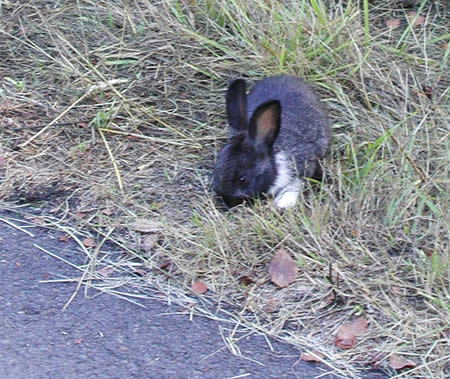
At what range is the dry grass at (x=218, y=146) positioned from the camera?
3961 millimetres

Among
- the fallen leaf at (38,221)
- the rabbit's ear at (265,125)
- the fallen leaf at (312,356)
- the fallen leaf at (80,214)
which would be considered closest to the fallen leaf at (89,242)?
the fallen leaf at (80,214)

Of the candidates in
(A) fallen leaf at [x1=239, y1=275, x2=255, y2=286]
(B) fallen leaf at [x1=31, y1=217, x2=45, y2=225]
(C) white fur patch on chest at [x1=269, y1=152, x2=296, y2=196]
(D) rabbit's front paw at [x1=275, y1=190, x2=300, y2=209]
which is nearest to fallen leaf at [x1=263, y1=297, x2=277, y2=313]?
(A) fallen leaf at [x1=239, y1=275, x2=255, y2=286]

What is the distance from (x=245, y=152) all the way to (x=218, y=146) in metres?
0.49

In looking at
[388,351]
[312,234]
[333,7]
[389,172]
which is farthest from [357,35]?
[388,351]

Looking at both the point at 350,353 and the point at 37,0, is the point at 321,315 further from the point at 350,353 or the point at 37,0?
the point at 37,0

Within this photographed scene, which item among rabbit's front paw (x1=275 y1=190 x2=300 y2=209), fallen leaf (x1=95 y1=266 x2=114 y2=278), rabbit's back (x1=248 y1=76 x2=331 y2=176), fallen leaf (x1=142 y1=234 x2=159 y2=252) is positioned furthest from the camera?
rabbit's back (x1=248 y1=76 x2=331 y2=176)

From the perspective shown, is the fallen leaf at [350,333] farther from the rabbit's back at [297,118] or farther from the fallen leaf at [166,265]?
the rabbit's back at [297,118]

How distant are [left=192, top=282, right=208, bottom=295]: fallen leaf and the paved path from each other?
166 millimetres

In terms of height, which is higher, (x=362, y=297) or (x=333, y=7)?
(x=333, y=7)

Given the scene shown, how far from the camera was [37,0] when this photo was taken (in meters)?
6.33

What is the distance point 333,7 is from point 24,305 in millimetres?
3000

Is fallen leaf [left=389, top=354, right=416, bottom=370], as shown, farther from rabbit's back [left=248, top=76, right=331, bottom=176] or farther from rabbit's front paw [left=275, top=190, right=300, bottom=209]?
rabbit's back [left=248, top=76, right=331, bottom=176]

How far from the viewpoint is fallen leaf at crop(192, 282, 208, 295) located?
161 inches

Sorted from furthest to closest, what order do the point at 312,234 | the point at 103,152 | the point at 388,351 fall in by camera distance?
the point at 103,152, the point at 312,234, the point at 388,351
